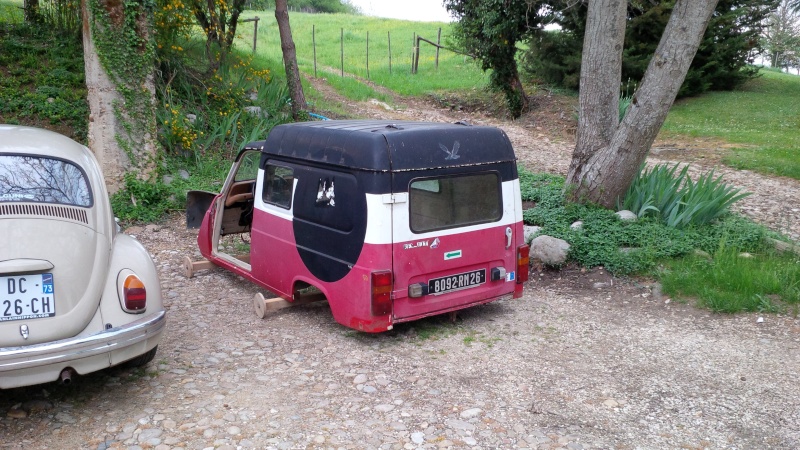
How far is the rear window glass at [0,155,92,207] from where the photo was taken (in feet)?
14.5

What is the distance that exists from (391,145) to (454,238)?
3.06 feet

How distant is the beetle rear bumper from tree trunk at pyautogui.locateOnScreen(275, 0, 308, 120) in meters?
9.22

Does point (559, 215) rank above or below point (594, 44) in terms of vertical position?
below

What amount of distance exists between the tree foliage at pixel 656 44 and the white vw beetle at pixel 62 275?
1630 centimetres

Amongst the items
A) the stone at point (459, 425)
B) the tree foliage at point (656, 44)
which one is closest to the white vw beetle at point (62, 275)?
the stone at point (459, 425)

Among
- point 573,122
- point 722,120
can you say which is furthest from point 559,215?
point 722,120

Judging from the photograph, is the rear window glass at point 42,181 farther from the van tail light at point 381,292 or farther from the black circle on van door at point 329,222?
the van tail light at point 381,292

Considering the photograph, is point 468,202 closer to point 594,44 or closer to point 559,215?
point 559,215

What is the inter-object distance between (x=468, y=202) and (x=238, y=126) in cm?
728

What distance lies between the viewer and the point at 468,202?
578 cm

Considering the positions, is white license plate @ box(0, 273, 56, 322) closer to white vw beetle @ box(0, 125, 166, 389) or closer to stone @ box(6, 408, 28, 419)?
white vw beetle @ box(0, 125, 166, 389)

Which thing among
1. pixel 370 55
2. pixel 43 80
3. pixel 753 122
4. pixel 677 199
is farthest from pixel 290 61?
pixel 370 55

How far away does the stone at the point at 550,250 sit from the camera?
7664mm

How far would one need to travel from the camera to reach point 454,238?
5680 mm
